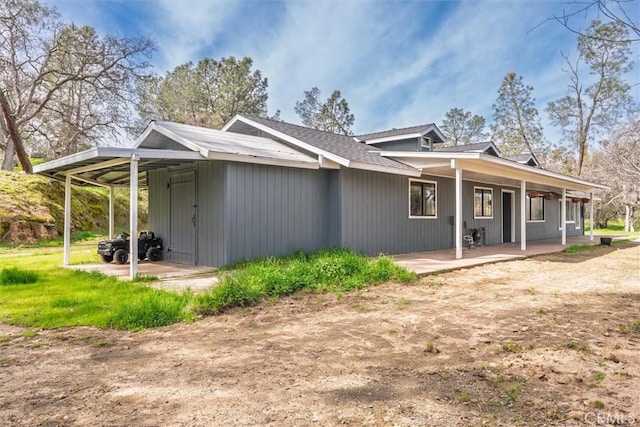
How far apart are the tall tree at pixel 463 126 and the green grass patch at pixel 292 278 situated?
3356 cm

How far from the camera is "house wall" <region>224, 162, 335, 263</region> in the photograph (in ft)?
24.8

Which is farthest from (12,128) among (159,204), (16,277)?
(16,277)

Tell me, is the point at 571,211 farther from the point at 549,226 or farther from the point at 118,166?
the point at 118,166

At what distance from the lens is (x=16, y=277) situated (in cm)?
651

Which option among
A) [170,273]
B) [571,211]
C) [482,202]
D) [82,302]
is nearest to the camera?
[82,302]

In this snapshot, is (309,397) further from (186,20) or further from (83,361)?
(186,20)

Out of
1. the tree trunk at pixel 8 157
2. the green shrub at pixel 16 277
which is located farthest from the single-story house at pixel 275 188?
the tree trunk at pixel 8 157

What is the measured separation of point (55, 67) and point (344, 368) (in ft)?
73.9

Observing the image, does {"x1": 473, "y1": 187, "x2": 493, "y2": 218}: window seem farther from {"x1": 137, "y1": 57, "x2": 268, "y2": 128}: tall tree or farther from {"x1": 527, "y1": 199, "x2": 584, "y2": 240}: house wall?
{"x1": 137, "y1": 57, "x2": 268, "y2": 128}: tall tree

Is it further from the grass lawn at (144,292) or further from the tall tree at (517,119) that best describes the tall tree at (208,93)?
the grass lawn at (144,292)

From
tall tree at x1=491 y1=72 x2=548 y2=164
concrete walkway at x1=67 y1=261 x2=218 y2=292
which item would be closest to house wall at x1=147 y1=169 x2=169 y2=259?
concrete walkway at x1=67 y1=261 x2=218 y2=292

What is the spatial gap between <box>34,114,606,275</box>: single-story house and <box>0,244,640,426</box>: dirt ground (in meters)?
3.03

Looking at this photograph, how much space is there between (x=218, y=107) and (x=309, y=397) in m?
27.6

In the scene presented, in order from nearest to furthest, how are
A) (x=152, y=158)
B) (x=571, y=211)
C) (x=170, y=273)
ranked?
(x=152, y=158) → (x=170, y=273) → (x=571, y=211)
